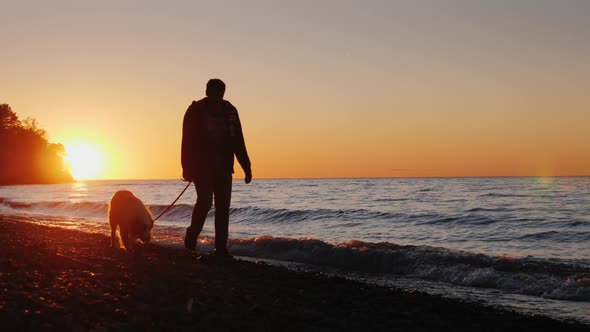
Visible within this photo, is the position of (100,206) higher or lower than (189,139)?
lower

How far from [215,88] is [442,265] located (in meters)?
4.90

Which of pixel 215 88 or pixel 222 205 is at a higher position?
pixel 215 88

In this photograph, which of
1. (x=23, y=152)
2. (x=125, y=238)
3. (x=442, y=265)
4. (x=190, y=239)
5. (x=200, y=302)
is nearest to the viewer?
(x=200, y=302)

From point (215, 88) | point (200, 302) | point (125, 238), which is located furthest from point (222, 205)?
point (200, 302)

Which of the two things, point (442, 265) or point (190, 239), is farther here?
point (442, 265)

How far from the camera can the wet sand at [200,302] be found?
3811 millimetres

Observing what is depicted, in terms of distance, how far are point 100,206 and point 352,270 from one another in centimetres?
2297

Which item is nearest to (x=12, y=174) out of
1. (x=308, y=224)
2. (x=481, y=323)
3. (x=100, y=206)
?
(x=100, y=206)

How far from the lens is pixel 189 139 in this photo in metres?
7.68

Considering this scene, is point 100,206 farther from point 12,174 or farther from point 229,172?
point 12,174

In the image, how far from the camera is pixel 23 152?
105562 millimetres

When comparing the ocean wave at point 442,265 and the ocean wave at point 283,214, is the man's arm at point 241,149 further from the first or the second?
the ocean wave at point 283,214

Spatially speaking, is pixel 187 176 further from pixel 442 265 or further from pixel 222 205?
pixel 442 265

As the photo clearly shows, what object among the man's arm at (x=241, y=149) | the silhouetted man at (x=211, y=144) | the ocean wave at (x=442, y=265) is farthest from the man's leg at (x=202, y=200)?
the ocean wave at (x=442, y=265)
